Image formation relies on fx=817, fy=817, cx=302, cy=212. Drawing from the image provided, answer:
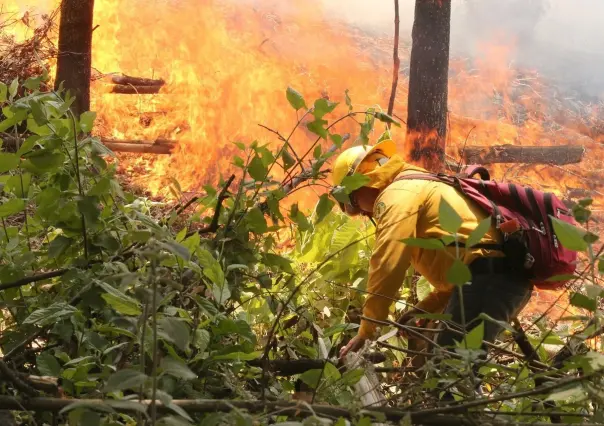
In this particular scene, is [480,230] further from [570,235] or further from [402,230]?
[402,230]

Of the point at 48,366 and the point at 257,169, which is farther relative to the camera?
the point at 257,169

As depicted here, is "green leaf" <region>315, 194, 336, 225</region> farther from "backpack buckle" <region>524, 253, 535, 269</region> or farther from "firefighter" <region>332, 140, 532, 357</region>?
"backpack buckle" <region>524, 253, 535, 269</region>

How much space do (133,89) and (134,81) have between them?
0.27ft

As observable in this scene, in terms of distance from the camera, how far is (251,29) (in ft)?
30.4

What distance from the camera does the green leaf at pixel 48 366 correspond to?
1594 mm

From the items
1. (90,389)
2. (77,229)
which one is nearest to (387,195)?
(77,229)

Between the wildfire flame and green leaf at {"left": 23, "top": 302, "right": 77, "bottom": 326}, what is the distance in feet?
19.9


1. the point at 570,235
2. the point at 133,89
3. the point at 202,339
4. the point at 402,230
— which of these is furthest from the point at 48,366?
the point at 133,89

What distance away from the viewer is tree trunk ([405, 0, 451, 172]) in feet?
21.5

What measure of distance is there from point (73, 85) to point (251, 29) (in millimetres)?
3571

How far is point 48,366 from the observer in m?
1.60

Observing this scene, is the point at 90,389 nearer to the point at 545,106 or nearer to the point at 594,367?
the point at 594,367

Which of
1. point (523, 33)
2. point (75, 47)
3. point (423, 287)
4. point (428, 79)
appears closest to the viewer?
point (423, 287)

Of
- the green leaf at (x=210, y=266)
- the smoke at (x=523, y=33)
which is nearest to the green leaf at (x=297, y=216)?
the green leaf at (x=210, y=266)
